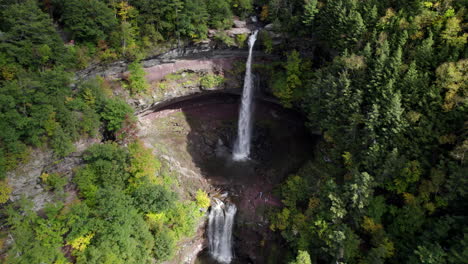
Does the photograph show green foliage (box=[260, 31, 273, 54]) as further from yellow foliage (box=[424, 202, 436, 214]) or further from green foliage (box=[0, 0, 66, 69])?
yellow foliage (box=[424, 202, 436, 214])

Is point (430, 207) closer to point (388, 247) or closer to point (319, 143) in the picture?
point (388, 247)

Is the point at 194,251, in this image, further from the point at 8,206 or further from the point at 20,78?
the point at 20,78

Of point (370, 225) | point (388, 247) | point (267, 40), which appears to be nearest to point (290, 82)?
point (267, 40)

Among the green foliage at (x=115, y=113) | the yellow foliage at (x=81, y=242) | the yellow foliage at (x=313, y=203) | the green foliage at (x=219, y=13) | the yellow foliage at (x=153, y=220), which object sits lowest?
the yellow foliage at (x=153, y=220)

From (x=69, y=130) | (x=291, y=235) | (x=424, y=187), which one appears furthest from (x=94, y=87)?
(x=424, y=187)

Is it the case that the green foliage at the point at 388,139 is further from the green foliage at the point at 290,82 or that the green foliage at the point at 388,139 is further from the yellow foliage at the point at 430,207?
the green foliage at the point at 290,82

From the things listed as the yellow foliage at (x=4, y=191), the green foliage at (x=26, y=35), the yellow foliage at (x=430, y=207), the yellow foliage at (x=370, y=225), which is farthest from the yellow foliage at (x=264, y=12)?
the yellow foliage at (x=4, y=191)

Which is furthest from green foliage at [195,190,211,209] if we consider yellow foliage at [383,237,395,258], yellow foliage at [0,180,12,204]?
yellow foliage at [383,237,395,258]
